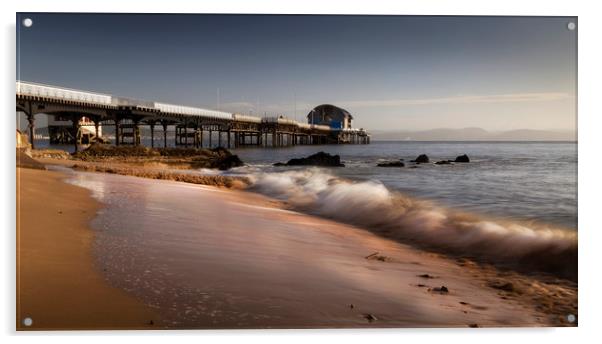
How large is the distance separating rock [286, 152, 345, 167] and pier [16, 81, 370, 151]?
0.13 meters

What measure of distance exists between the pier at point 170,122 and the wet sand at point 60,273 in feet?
1.95

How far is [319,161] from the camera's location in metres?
4.21

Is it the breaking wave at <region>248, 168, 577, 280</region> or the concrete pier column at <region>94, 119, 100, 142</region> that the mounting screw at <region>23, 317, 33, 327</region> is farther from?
the breaking wave at <region>248, 168, 577, 280</region>

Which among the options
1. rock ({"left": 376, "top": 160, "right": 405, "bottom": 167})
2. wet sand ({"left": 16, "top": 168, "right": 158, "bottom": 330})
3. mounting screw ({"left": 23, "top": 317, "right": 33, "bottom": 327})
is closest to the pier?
rock ({"left": 376, "top": 160, "right": 405, "bottom": 167})

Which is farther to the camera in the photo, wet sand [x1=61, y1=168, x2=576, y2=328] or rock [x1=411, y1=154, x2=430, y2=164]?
rock [x1=411, y1=154, x2=430, y2=164]

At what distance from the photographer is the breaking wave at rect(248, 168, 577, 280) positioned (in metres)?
3.46

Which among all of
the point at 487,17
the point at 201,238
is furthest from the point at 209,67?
the point at 487,17

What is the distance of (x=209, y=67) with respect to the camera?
12.6 feet

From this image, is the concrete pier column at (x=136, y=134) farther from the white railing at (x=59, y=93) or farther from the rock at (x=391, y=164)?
the rock at (x=391, y=164)

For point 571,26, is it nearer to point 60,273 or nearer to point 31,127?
point 60,273

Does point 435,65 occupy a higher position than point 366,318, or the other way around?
point 435,65

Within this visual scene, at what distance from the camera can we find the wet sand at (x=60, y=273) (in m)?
2.80

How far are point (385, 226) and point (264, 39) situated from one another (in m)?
1.89
